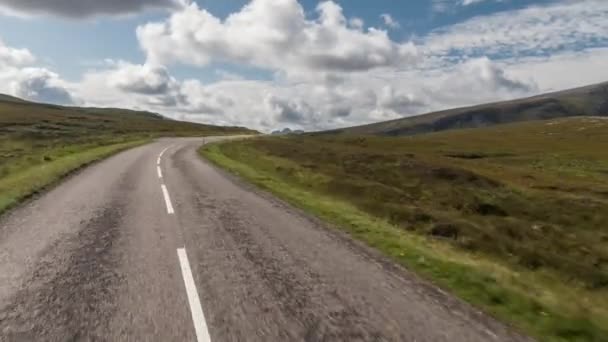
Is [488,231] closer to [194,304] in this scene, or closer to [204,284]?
[204,284]

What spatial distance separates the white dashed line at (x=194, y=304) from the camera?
5.93 metres

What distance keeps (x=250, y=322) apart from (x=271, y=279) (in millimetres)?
1855

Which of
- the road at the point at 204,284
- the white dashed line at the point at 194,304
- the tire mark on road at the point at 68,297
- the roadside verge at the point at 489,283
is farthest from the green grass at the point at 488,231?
the tire mark on road at the point at 68,297

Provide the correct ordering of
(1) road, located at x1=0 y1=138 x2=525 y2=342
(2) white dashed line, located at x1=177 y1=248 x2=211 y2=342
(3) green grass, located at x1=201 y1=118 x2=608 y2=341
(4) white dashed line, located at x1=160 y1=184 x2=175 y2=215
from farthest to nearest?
(4) white dashed line, located at x1=160 y1=184 x2=175 y2=215 → (3) green grass, located at x1=201 y1=118 x2=608 y2=341 → (1) road, located at x1=0 y1=138 x2=525 y2=342 → (2) white dashed line, located at x1=177 y1=248 x2=211 y2=342

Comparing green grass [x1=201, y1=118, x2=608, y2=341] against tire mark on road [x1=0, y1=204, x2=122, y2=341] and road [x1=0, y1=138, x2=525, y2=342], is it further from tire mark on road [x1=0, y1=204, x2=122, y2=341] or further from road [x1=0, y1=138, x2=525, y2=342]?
tire mark on road [x1=0, y1=204, x2=122, y2=341]

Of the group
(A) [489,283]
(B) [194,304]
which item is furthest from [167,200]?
(A) [489,283]

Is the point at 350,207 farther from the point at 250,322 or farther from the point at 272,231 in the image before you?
the point at 250,322

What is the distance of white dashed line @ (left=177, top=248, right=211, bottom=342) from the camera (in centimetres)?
593

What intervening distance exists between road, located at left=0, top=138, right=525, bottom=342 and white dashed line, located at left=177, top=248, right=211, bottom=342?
19 mm

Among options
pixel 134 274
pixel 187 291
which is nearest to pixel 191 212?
pixel 134 274

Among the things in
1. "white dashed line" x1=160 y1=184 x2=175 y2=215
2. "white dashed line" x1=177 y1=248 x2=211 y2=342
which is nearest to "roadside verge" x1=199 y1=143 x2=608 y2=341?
→ "white dashed line" x1=177 y1=248 x2=211 y2=342

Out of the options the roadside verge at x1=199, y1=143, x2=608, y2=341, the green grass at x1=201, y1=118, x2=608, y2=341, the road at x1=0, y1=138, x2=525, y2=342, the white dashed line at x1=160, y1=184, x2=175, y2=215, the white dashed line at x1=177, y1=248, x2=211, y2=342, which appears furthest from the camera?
the white dashed line at x1=160, y1=184, x2=175, y2=215

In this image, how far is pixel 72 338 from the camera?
5.76 meters

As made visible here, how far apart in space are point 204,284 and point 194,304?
0.90m
